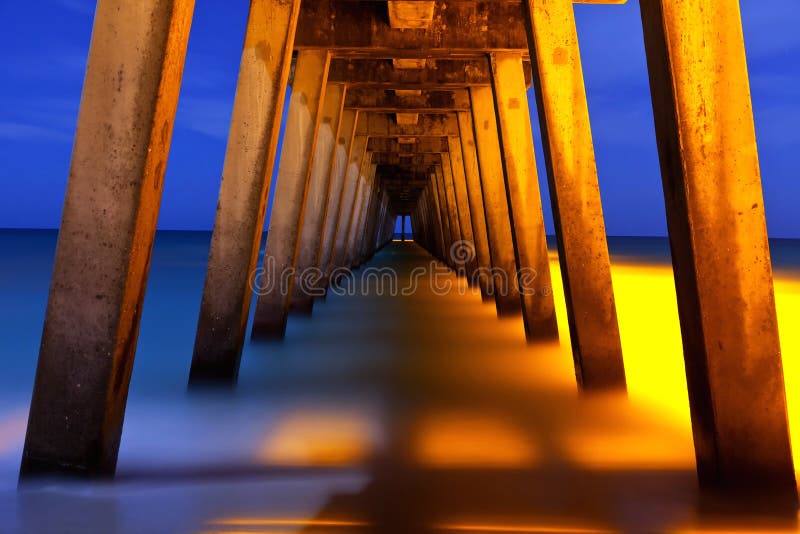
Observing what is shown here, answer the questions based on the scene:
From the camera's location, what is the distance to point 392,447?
407 cm

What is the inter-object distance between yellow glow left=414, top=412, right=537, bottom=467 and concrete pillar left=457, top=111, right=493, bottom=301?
802 centimetres

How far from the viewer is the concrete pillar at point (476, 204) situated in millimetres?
12750

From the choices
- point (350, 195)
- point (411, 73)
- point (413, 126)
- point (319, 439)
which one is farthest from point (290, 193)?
point (350, 195)

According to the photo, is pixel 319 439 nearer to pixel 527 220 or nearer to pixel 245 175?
pixel 245 175

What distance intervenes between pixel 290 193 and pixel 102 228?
510 cm

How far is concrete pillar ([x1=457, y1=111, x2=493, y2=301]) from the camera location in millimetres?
12750

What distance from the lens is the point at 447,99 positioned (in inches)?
516

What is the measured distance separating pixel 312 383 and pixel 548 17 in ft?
11.4

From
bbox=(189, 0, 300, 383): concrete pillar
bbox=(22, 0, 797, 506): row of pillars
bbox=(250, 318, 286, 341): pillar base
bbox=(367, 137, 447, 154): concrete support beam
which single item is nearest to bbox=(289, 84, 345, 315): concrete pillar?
bbox=(250, 318, 286, 341): pillar base

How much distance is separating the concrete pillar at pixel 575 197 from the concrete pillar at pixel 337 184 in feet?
25.9

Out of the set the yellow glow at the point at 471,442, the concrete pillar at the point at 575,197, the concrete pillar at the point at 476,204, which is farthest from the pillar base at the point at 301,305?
the yellow glow at the point at 471,442

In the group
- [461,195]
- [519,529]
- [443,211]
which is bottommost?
[519,529]

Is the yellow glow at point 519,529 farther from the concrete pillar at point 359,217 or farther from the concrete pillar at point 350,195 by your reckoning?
the concrete pillar at point 359,217

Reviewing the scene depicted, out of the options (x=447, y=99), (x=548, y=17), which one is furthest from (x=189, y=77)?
(x=548, y=17)
